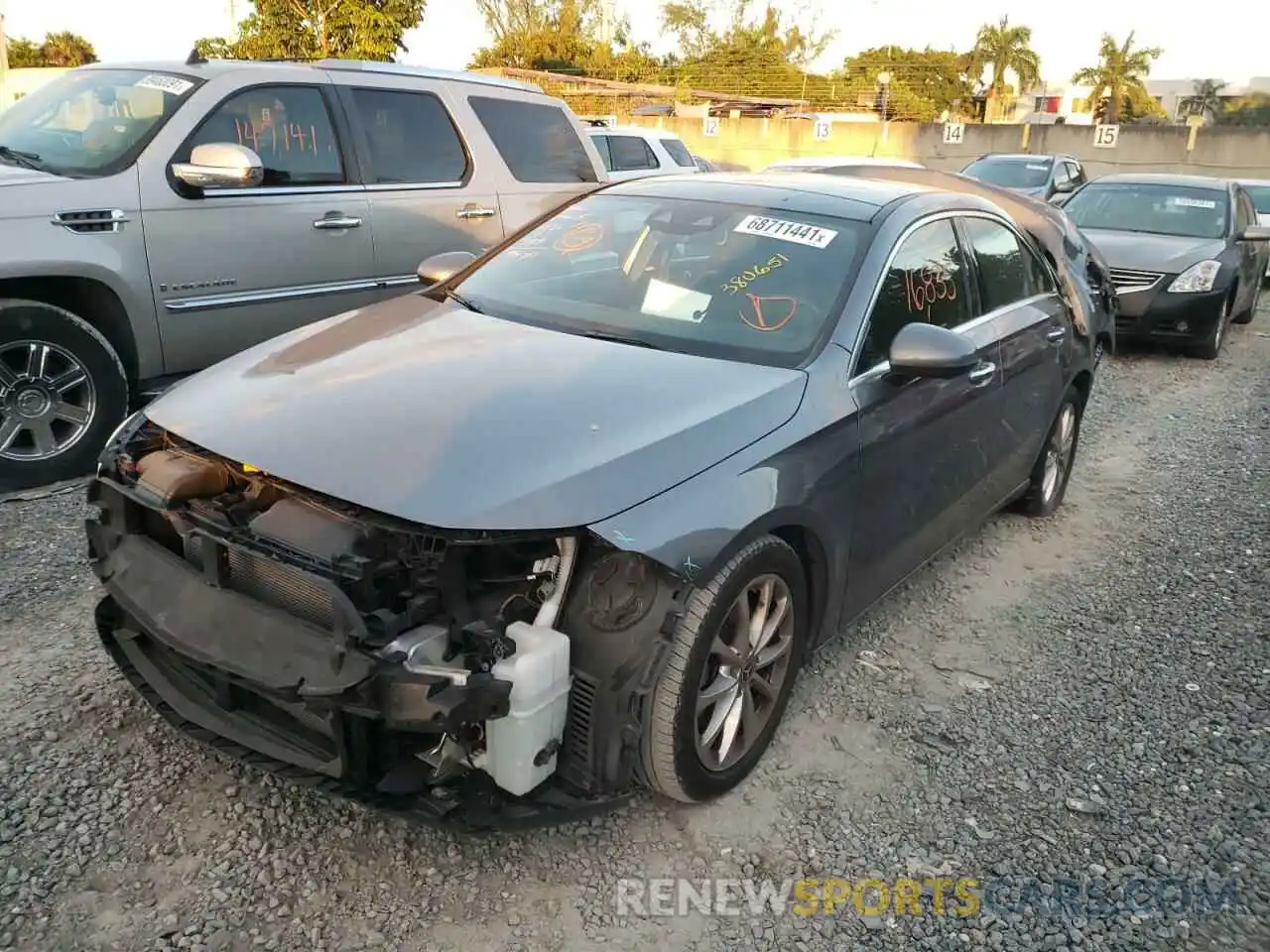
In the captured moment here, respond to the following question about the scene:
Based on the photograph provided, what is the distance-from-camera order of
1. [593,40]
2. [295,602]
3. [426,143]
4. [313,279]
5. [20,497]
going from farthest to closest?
1. [593,40]
2. [426,143]
3. [313,279]
4. [20,497]
5. [295,602]

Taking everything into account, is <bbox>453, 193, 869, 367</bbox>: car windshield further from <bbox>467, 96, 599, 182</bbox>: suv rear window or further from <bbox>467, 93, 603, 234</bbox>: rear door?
<bbox>467, 96, 599, 182</bbox>: suv rear window

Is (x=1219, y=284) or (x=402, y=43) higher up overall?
(x=402, y=43)

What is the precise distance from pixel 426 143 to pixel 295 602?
449cm

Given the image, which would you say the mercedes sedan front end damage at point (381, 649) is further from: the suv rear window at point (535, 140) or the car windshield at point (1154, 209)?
the car windshield at point (1154, 209)

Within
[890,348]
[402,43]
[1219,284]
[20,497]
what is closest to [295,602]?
[890,348]

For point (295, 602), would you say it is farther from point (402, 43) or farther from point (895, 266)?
point (402, 43)

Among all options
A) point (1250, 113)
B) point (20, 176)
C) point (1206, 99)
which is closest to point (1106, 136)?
point (1250, 113)

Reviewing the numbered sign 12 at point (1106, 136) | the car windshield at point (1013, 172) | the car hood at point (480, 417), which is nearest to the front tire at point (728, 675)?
the car hood at point (480, 417)

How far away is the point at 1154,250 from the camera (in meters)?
9.49

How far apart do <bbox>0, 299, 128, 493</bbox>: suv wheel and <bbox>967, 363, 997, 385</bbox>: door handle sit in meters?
3.93

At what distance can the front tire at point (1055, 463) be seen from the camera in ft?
16.5

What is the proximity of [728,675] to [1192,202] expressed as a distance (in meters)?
10.0

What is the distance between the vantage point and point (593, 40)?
193 ft

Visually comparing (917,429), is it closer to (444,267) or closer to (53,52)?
(444,267)
